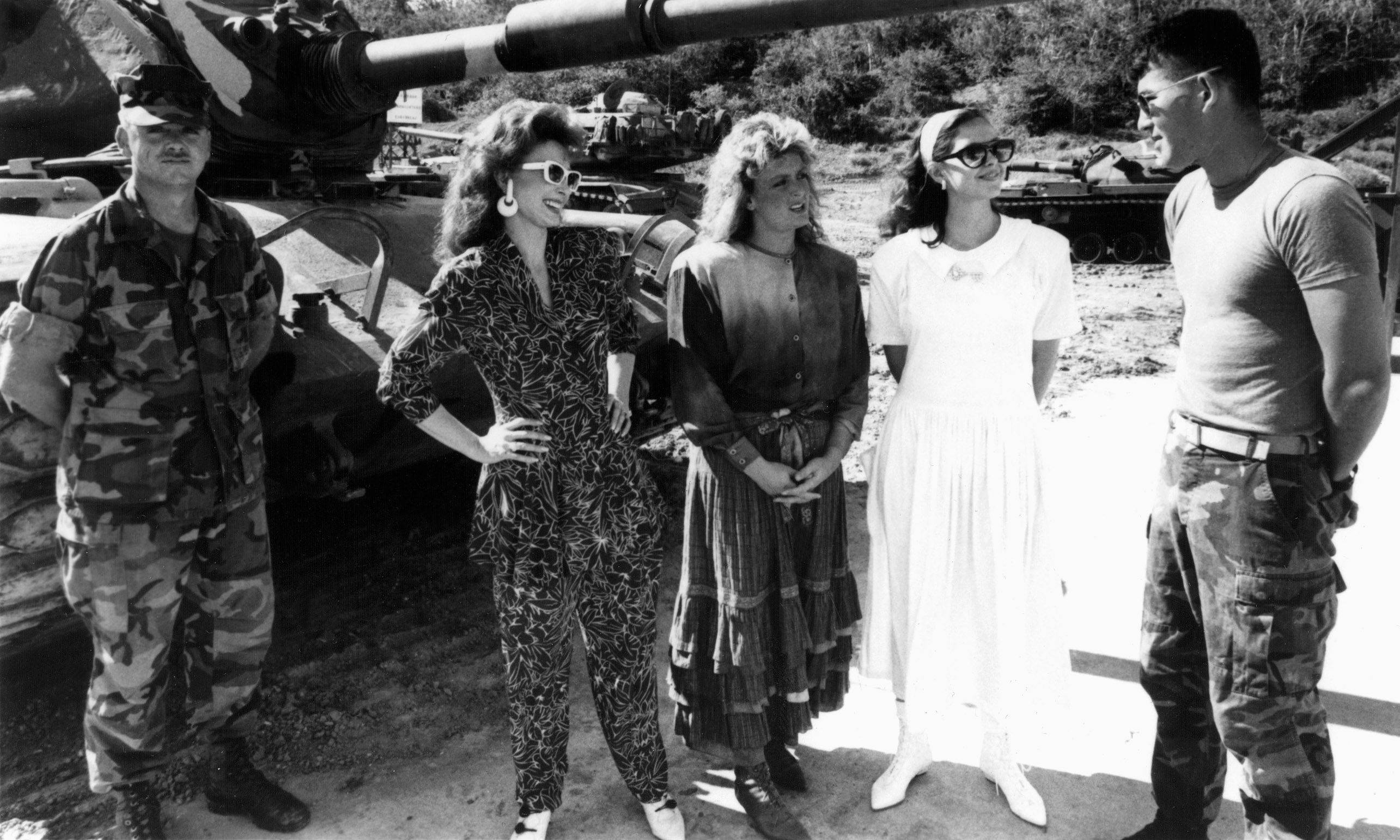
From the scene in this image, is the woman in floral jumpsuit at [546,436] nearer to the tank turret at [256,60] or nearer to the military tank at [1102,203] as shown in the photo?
the tank turret at [256,60]

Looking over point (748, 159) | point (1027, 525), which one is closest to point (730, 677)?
point (1027, 525)

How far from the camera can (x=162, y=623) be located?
9.20 ft

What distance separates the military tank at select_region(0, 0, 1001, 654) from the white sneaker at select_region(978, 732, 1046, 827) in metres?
1.44

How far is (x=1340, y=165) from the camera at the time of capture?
1695 centimetres

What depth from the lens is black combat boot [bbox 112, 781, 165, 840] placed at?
288cm

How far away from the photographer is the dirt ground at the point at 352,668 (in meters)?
3.35

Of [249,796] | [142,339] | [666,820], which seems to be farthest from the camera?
[249,796]

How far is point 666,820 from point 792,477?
954mm

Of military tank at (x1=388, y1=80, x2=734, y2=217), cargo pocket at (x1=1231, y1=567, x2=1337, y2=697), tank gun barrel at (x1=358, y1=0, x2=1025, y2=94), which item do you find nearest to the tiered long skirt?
cargo pocket at (x1=1231, y1=567, x2=1337, y2=697)

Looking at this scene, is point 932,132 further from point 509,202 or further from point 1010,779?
point 1010,779

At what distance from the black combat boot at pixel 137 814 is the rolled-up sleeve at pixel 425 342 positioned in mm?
1213

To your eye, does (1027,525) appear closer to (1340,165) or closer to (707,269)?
(707,269)

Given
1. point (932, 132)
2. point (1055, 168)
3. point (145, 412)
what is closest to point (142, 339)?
point (145, 412)

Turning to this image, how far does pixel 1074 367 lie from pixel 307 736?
23.0ft
